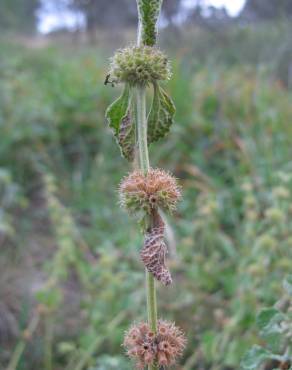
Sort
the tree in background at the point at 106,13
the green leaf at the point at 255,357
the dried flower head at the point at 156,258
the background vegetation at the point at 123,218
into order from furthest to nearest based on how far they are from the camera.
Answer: the tree in background at the point at 106,13, the background vegetation at the point at 123,218, the green leaf at the point at 255,357, the dried flower head at the point at 156,258

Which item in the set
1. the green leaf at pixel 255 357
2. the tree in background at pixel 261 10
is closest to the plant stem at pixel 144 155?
the green leaf at pixel 255 357

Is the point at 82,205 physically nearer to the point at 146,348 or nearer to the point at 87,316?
the point at 87,316

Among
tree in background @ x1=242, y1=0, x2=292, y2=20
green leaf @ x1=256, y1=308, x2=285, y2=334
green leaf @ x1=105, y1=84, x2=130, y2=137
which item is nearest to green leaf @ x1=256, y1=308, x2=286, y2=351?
green leaf @ x1=256, y1=308, x2=285, y2=334

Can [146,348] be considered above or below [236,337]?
below

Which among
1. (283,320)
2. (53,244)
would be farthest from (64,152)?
(283,320)

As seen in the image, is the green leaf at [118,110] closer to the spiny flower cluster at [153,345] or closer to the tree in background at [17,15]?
the spiny flower cluster at [153,345]

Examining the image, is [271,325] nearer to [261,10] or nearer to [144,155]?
[144,155]

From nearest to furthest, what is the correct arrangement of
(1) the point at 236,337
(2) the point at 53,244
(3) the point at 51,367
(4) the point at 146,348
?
(4) the point at 146,348 < (1) the point at 236,337 < (3) the point at 51,367 < (2) the point at 53,244
